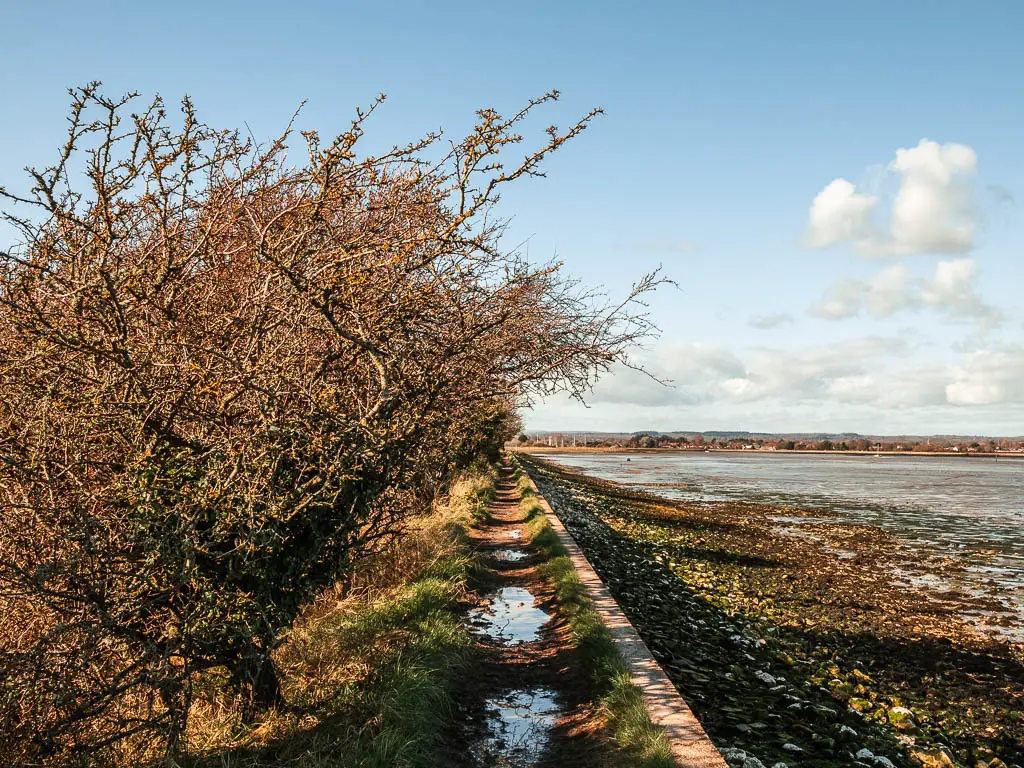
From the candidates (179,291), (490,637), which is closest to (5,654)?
(179,291)

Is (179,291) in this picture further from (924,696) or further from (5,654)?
(924,696)

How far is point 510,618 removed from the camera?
866 centimetres

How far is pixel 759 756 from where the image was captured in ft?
17.6

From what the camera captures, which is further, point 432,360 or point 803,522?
point 803,522

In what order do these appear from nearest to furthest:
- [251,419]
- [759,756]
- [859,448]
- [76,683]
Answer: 1. [76,683]
2. [251,419]
3. [759,756]
4. [859,448]

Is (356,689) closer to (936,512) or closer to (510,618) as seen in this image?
(510,618)

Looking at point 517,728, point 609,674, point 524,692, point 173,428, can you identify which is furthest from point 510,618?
point 173,428

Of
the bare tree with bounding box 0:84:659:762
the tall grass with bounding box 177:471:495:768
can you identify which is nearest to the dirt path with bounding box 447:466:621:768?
the tall grass with bounding box 177:471:495:768

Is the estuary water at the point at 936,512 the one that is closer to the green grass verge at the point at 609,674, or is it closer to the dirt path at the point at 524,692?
the green grass verge at the point at 609,674

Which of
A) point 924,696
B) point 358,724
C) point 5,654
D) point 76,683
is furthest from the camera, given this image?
point 924,696

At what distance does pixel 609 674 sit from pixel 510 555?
6.77 m

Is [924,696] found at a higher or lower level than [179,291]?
lower

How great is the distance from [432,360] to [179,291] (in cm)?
171

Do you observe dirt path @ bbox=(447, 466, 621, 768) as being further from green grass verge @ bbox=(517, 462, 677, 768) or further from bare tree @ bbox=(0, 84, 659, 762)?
bare tree @ bbox=(0, 84, 659, 762)
